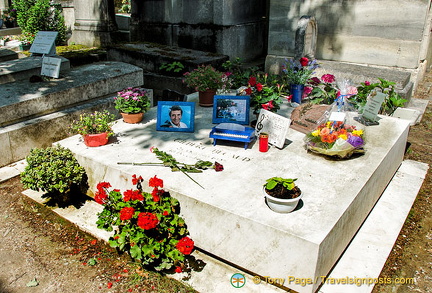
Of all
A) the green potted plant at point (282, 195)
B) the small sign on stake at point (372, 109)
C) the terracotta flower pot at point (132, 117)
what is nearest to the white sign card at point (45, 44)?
the terracotta flower pot at point (132, 117)

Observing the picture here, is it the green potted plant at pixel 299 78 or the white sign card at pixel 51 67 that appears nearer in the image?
the white sign card at pixel 51 67

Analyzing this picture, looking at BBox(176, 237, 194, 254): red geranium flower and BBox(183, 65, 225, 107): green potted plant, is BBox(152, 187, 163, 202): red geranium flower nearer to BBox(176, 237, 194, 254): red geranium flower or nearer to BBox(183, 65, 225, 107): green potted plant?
BBox(176, 237, 194, 254): red geranium flower

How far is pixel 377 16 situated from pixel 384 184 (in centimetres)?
477

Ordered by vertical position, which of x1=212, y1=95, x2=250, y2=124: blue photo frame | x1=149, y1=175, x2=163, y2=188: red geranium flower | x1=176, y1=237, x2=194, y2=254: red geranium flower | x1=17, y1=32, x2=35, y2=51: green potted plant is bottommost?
x1=176, y1=237, x2=194, y2=254: red geranium flower

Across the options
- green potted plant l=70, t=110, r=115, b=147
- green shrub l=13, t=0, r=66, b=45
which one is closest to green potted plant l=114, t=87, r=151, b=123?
green potted plant l=70, t=110, r=115, b=147

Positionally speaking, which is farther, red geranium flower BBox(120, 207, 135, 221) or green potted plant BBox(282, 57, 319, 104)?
green potted plant BBox(282, 57, 319, 104)

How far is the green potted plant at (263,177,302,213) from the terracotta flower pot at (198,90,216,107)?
10.6ft

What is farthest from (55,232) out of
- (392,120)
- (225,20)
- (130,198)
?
(225,20)

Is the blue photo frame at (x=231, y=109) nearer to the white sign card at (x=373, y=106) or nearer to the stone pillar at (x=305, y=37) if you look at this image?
the white sign card at (x=373, y=106)

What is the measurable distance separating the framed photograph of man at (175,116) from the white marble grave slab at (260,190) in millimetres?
115

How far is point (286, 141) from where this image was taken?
5316 mm

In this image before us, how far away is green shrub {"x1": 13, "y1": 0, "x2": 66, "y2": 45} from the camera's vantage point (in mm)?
13773

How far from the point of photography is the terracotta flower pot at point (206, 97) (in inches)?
261

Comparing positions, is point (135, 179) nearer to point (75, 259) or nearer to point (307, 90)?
point (75, 259)
